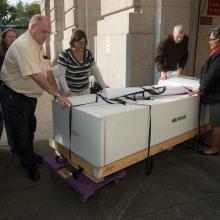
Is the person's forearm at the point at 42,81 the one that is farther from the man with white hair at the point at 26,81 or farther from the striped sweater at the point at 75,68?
the striped sweater at the point at 75,68

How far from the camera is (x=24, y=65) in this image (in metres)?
2.96

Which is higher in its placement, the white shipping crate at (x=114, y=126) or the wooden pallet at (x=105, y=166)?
the white shipping crate at (x=114, y=126)

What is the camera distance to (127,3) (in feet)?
20.3

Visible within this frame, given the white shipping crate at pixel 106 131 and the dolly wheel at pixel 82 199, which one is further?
the dolly wheel at pixel 82 199

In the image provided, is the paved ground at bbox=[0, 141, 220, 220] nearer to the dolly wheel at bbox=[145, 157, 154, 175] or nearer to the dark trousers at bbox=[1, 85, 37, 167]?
the dolly wheel at bbox=[145, 157, 154, 175]

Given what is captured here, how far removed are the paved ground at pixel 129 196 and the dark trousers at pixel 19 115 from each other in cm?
36

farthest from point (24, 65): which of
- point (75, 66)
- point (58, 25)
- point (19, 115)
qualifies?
point (58, 25)

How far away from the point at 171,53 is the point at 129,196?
282 cm

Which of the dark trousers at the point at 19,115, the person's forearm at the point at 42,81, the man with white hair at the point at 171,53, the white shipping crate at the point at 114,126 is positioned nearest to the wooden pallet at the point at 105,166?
the white shipping crate at the point at 114,126

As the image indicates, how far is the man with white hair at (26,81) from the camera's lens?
2.98m

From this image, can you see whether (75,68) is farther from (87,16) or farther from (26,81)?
(87,16)

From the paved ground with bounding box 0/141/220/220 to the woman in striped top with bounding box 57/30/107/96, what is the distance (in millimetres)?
1161

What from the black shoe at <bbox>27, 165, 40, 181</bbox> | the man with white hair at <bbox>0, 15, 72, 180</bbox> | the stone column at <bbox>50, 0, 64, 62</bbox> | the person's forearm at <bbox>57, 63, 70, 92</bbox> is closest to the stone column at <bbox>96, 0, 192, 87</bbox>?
the person's forearm at <bbox>57, 63, 70, 92</bbox>

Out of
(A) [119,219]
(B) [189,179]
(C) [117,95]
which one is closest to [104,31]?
(C) [117,95]
